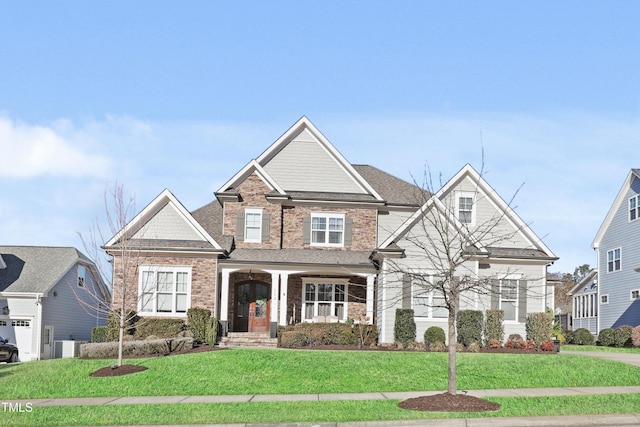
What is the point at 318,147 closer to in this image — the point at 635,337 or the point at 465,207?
the point at 465,207

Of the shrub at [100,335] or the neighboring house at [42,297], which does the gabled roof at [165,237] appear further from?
the neighboring house at [42,297]

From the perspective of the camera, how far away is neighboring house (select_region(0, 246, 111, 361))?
35.2 m

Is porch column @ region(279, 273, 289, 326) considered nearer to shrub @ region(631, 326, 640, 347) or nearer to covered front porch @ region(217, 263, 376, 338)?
covered front porch @ region(217, 263, 376, 338)

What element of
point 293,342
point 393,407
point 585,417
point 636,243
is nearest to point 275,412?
point 393,407

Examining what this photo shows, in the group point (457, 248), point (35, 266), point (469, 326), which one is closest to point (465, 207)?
point (457, 248)

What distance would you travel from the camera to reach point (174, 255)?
29609 millimetres

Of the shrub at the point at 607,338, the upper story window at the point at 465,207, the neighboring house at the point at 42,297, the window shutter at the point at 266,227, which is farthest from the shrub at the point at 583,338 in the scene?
the neighboring house at the point at 42,297

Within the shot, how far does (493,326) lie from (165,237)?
13.9 m

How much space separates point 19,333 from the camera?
116 ft

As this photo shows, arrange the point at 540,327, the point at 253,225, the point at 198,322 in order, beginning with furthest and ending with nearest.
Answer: the point at 253,225, the point at 540,327, the point at 198,322

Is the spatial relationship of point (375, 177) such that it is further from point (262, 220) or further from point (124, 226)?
point (124, 226)

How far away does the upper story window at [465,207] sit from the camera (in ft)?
104

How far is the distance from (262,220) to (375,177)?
6.93 metres

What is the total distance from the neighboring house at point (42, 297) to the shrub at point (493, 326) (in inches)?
663
